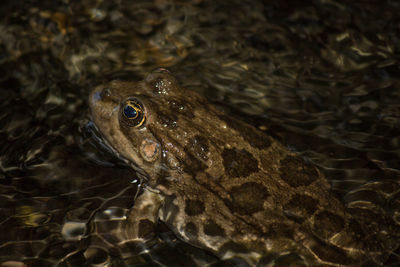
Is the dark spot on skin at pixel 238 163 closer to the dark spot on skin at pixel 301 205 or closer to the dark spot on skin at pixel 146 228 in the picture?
the dark spot on skin at pixel 301 205

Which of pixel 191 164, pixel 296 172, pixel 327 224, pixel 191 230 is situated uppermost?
pixel 296 172

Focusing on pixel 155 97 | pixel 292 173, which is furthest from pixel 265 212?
pixel 155 97

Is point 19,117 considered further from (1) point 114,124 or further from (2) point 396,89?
(2) point 396,89

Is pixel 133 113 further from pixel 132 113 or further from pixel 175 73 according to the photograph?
pixel 175 73

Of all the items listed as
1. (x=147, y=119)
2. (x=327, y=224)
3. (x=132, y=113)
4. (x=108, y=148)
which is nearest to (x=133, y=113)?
(x=132, y=113)

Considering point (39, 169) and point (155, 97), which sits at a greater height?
point (155, 97)
